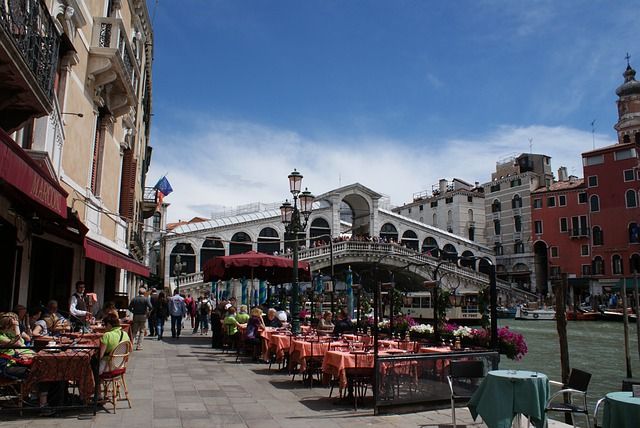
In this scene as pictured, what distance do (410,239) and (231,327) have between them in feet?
126

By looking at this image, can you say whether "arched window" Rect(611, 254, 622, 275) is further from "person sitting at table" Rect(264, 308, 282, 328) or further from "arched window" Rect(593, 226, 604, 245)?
"person sitting at table" Rect(264, 308, 282, 328)

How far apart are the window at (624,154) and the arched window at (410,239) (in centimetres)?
1748

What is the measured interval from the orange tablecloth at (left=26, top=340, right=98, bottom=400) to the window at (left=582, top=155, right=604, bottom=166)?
153 feet

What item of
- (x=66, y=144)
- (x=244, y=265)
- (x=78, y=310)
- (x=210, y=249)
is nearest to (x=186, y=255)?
(x=210, y=249)

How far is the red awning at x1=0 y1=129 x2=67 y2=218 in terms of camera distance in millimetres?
4977

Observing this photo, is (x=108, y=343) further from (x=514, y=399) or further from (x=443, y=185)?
(x=443, y=185)

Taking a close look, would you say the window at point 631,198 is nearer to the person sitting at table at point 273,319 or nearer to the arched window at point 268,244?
the arched window at point 268,244

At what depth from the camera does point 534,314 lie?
39.8m

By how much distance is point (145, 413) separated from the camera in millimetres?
6551

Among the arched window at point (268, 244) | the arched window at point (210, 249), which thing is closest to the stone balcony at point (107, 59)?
the arched window at point (210, 249)

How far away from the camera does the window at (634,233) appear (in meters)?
42.5

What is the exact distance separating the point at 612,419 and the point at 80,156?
1153 cm

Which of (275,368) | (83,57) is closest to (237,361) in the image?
(275,368)

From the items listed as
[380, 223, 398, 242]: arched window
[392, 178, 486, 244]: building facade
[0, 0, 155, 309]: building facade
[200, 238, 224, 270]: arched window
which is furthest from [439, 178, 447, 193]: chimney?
[0, 0, 155, 309]: building facade
